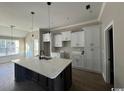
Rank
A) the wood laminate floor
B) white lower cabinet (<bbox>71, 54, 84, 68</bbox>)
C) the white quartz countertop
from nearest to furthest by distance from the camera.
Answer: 1. the white quartz countertop
2. the wood laminate floor
3. white lower cabinet (<bbox>71, 54, 84, 68</bbox>)

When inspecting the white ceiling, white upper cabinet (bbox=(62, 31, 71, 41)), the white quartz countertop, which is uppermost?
the white ceiling

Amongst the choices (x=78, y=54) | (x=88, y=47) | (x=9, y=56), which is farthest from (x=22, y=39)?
(x=88, y=47)

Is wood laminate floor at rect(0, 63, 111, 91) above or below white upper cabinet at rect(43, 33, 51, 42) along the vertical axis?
below

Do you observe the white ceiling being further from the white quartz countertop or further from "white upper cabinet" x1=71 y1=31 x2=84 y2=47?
the white quartz countertop

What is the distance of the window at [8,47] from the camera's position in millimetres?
7304

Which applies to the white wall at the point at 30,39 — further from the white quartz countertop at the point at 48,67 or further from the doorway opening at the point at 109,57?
the doorway opening at the point at 109,57

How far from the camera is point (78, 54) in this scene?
5.09 metres

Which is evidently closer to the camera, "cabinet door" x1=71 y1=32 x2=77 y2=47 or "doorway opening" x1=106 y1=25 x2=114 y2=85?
"doorway opening" x1=106 y1=25 x2=114 y2=85

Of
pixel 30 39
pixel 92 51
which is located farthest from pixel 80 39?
pixel 30 39

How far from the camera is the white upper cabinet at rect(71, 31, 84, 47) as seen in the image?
5.01 meters

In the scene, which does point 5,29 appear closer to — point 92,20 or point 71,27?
point 71,27

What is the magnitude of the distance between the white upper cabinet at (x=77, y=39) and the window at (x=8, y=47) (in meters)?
5.83

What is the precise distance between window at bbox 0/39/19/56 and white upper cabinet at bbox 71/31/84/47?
5.83 metres

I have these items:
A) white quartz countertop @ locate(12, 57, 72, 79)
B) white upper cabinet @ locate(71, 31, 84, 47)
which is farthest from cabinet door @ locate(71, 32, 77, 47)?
white quartz countertop @ locate(12, 57, 72, 79)
